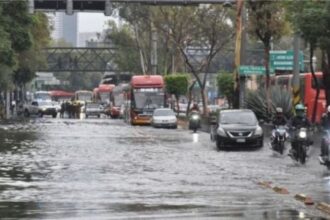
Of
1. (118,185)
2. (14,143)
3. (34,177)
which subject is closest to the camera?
(118,185)

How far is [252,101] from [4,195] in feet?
96.9

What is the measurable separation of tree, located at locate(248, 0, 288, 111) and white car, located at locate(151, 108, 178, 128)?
1391cm

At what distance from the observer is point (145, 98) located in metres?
62.8

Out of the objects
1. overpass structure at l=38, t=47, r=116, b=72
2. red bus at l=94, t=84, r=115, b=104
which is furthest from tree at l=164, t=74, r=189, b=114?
overpass structure at l=38, t=47, r=116, b=72

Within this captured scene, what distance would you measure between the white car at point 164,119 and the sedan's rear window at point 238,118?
2200cm

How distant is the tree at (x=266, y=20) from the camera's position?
139 ft

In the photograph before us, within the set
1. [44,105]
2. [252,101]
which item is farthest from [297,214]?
[44,105]

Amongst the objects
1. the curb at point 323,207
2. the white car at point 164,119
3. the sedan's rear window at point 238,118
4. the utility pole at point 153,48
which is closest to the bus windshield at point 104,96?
the utility pole at point 153,48

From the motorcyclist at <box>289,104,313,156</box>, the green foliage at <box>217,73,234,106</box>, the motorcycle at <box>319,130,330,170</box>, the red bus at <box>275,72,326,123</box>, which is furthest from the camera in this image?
the green foliage at <box>217,73,234,106</box>

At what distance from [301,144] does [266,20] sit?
687 inches

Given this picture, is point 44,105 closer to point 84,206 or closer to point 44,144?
point 44,144

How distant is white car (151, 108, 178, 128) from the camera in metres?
56.6

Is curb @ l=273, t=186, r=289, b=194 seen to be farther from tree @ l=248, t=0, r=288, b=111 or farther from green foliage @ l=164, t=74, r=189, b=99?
green foliage @ l=164, t=74, r=189, b=99

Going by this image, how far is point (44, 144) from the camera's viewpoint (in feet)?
116
